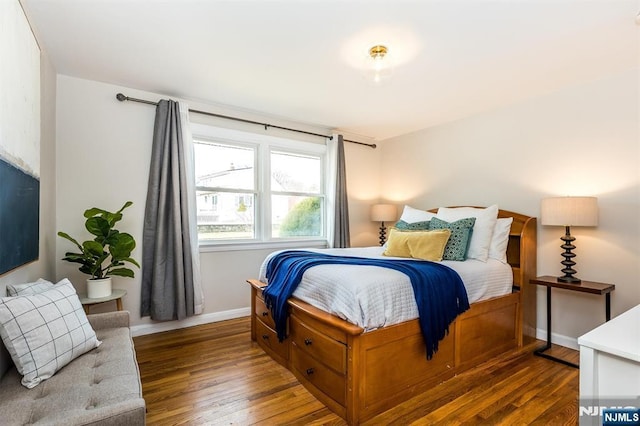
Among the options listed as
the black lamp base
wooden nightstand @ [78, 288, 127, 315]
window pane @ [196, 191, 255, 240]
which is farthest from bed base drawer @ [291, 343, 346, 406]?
the black lamp base

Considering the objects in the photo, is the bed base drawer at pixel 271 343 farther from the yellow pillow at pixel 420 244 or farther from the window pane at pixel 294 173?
the window pane at pixel 294 173

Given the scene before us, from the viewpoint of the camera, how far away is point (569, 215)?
2.45m

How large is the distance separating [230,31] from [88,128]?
174cm

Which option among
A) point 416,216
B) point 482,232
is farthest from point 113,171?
point 482,232

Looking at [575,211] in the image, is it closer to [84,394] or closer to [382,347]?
[382,347]

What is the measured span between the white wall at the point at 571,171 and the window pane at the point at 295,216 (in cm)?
170

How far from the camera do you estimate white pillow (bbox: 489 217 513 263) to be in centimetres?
284

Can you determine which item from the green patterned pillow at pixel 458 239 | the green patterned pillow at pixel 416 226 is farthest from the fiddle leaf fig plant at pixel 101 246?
the green patterned pillow at pixel 458 239

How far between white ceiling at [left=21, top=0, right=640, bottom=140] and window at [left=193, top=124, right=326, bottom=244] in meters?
0.59

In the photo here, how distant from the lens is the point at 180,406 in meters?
1.90

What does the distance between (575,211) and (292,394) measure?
2.44 meters

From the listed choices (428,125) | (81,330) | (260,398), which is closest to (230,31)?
(81,330)

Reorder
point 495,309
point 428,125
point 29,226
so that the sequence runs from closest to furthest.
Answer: point 29,226 < point 495,309 < point 428,125

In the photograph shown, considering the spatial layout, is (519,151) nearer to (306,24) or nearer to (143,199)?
(306,24)
